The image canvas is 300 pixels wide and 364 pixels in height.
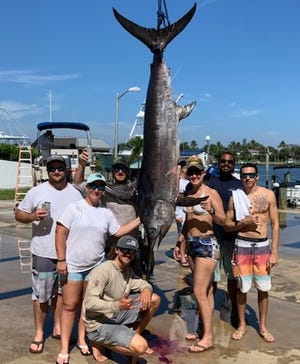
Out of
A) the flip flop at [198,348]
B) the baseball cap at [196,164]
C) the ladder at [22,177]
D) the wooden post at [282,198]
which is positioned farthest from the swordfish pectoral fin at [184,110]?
the wooden post at [282,198]

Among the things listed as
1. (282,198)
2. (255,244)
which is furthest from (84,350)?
(282,198)

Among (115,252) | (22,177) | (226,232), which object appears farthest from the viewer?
(22,177)

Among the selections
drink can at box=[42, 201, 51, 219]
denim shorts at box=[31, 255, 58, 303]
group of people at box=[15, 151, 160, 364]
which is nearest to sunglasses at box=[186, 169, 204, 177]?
group of people at box=[15, 151, 160, 364]

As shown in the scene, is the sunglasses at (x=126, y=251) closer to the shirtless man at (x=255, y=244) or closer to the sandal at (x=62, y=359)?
the sandal at (x=62, y=359)

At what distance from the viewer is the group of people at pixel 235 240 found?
4035 millimetres

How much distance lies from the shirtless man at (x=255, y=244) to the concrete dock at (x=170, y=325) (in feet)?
0.70

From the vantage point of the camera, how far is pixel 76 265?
368cm

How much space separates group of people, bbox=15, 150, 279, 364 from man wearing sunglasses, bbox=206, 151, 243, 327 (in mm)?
21

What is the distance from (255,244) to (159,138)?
1296mm

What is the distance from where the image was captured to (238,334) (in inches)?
167

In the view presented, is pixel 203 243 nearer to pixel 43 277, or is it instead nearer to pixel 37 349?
pixel 43 277

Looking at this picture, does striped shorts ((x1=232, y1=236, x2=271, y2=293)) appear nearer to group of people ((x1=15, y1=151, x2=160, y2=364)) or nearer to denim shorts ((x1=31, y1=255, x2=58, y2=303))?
group of people ((x1=15, y1=151, x2=160, y2=364))

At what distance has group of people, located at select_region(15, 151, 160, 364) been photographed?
3.43 meters

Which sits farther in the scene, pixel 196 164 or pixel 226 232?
pixel 226 232
